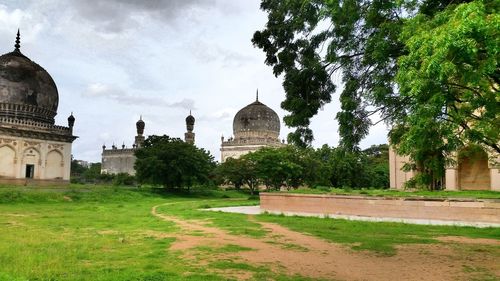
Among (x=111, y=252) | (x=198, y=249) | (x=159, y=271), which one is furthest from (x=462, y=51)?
(x=111, y=252)

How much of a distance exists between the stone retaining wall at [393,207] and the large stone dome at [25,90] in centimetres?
2727

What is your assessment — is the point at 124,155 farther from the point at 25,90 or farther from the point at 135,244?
the point at 135,244

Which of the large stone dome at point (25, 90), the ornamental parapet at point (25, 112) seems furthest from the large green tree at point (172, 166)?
the large stone dome at point (25, 90)

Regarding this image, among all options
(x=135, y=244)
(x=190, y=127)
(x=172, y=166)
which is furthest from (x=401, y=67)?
(x=190, y=127)

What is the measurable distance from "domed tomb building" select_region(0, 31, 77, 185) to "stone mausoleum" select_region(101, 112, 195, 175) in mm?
20850

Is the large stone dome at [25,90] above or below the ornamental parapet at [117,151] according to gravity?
above

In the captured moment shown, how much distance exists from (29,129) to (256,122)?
2718 centimetres

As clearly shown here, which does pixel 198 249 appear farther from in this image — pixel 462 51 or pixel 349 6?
pixel 462 51

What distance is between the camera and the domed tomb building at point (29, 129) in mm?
36469

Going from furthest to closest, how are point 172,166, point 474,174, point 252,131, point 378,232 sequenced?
point 252,131
point 172,166
point 474,174
point 378,232

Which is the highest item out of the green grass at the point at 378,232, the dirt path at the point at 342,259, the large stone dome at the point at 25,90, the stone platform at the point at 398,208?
the large stone dome at the point at 25,90

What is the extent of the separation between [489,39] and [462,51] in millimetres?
351

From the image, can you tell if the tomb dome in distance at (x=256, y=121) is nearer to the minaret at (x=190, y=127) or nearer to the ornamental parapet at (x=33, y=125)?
the minaret at (x=190, y=127)

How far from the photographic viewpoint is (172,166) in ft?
120
